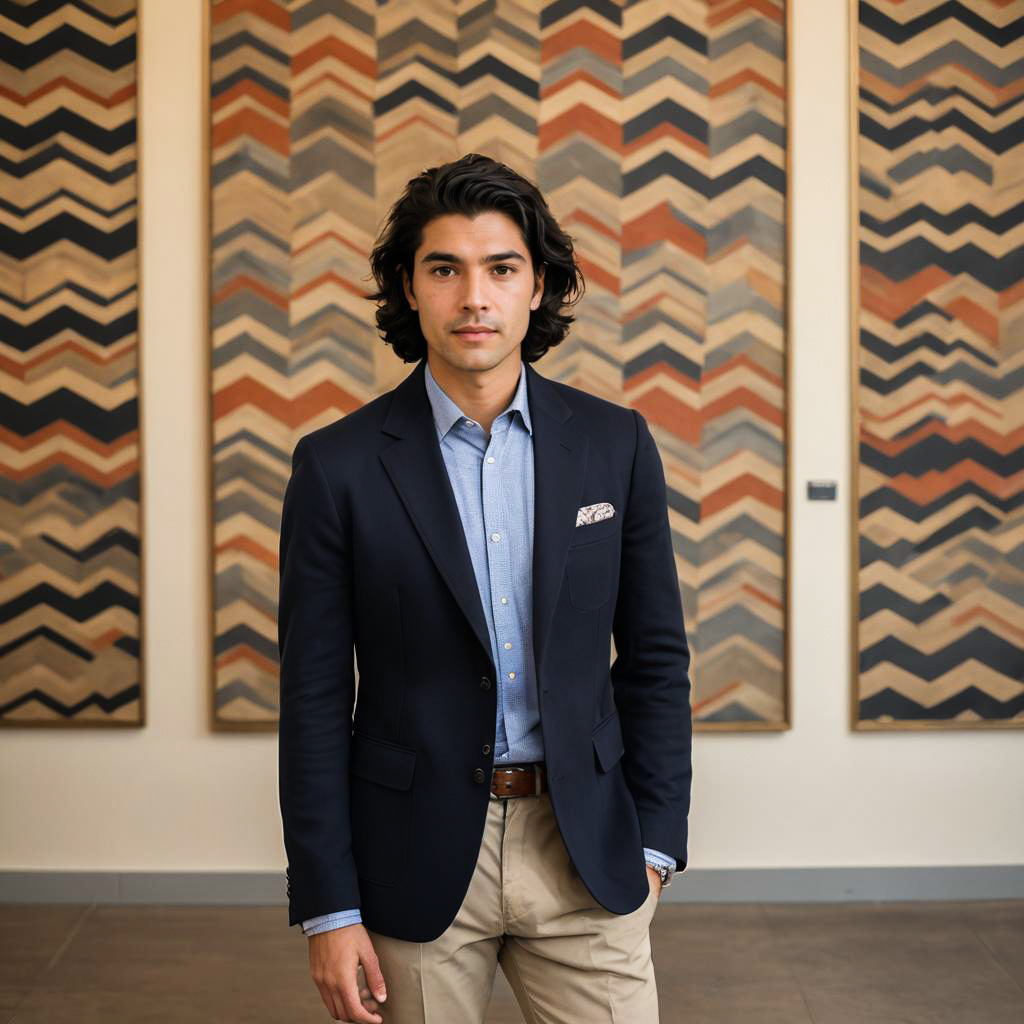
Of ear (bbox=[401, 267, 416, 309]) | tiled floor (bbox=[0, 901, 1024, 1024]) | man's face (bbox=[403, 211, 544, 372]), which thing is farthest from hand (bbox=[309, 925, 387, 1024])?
tiled floor (bbox=[0, 901, 1024, 1024])

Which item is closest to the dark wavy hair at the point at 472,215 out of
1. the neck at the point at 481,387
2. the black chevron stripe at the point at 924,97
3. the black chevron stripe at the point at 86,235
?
the neck at the point at 481,387

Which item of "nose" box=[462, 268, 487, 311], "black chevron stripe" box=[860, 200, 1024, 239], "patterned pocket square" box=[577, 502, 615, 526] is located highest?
"black chevron stripe" box=[860, 200, 1024, 239]

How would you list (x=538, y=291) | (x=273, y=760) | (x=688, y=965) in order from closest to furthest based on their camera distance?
(x=538, y=291) < (x=688, y=965) < (x=273, y=760)

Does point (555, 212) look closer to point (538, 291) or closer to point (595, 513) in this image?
→ point (538, 291)

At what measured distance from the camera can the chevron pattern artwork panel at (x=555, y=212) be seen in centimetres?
352

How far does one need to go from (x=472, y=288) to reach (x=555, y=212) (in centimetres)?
210

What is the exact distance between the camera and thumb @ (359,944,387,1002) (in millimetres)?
1512

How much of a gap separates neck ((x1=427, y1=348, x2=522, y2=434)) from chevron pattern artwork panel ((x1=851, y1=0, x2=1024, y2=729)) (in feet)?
7.14

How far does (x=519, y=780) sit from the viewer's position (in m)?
1.55

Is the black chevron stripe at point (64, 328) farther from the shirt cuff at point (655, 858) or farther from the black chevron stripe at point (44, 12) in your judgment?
the shirt cuff at point (655, 858)

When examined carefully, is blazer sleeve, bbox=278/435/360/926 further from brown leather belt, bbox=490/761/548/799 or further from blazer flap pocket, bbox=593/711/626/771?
blazer flap pocket, bbox=593/711/626/771

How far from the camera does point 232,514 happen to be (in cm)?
357

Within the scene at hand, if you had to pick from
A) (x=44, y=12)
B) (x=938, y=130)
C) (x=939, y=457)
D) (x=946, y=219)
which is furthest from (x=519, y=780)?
(x=44, y=12)

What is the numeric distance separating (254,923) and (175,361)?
168 cm
